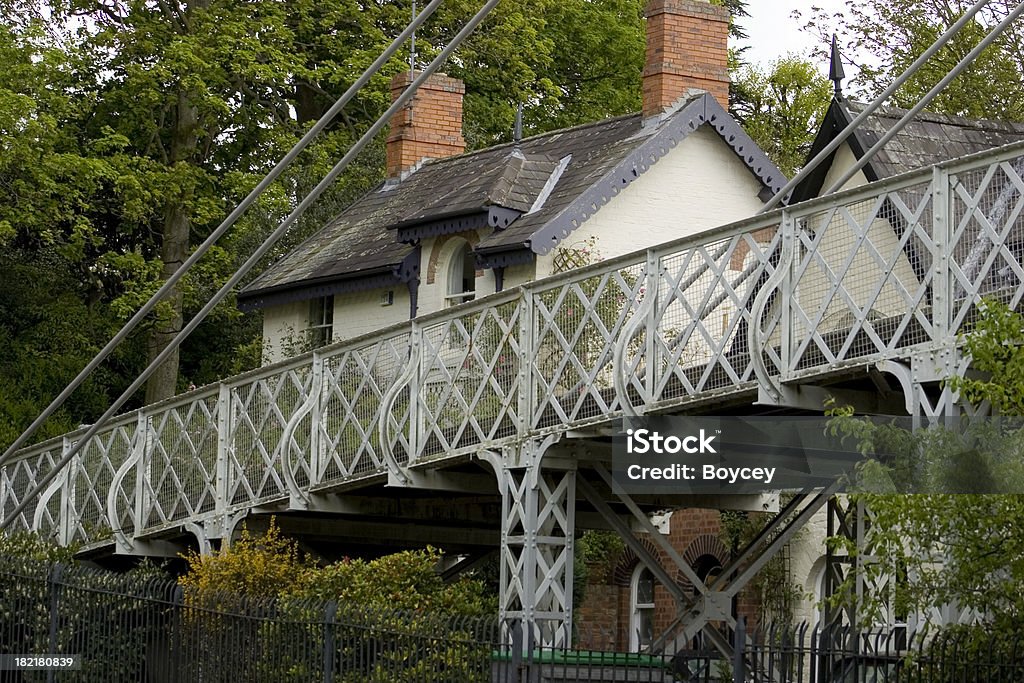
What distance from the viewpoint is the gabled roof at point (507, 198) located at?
26.8m

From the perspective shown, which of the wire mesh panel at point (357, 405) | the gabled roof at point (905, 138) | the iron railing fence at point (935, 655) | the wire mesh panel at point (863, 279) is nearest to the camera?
the iron railing fence at point (935, 655)

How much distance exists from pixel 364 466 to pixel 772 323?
6.32 metres

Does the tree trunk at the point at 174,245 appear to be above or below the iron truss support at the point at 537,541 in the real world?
above

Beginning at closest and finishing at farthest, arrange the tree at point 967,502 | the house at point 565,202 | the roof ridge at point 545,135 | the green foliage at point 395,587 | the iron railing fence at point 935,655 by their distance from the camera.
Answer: the iron railing fence at point 935,655
the tree at point 967,502
the green foliage at point 395,587
the house at point 565,202
the roof ridge at point 545,135

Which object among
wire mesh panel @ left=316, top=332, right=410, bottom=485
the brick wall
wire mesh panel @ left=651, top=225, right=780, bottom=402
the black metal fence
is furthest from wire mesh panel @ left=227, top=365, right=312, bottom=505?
the brick wall

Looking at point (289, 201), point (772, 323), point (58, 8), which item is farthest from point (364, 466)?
point (58, 8)

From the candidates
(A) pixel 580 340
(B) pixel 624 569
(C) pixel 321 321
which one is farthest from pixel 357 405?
(B) pixel 624 569

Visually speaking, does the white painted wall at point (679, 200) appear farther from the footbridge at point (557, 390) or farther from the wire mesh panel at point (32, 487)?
the wire mesh panel at point (32, 487)

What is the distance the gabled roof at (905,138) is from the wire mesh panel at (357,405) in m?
7.49

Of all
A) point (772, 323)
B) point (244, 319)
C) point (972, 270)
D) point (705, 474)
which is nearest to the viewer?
point (972, 270)

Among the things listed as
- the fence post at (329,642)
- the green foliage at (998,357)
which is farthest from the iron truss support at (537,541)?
the green foliage at (998,357)

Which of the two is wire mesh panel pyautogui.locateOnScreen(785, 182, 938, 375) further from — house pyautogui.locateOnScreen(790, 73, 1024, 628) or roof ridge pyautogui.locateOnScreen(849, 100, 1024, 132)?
roof ridge pyautogui.locateOnScreen(849, 100, 1024, 132)

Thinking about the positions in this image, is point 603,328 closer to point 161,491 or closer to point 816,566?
point 161,491

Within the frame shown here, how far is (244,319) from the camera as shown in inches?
1537
